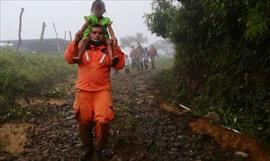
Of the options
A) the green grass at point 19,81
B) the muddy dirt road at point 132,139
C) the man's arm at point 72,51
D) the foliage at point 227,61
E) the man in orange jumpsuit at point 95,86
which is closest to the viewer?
the man in orange jumpsuit at point 95,86

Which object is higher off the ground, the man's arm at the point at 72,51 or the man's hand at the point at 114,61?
the man's arm at the point at 72,51

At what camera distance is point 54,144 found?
697 centimetres

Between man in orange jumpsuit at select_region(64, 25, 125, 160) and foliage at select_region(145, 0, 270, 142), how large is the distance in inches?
91.3

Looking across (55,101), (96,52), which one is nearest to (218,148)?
(96,52)

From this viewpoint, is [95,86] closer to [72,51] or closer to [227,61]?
[72,51]

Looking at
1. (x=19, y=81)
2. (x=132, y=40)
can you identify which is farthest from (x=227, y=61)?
(x=132, y=40)

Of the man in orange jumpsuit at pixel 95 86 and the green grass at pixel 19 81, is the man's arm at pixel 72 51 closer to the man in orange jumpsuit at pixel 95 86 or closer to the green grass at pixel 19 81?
the man in orange jumpsuit at pixel 95 86

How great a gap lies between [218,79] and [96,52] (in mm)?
4651

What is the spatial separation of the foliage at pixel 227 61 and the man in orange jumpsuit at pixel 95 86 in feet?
7.61

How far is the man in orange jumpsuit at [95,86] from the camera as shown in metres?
5.41

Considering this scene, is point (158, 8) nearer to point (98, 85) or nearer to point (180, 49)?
point (180, 49)

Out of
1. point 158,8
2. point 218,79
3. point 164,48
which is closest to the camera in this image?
point 218,79

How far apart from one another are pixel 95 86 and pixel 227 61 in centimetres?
474

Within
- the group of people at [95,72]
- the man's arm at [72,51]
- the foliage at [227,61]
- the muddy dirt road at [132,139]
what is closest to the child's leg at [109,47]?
the group of people at [95,72]
